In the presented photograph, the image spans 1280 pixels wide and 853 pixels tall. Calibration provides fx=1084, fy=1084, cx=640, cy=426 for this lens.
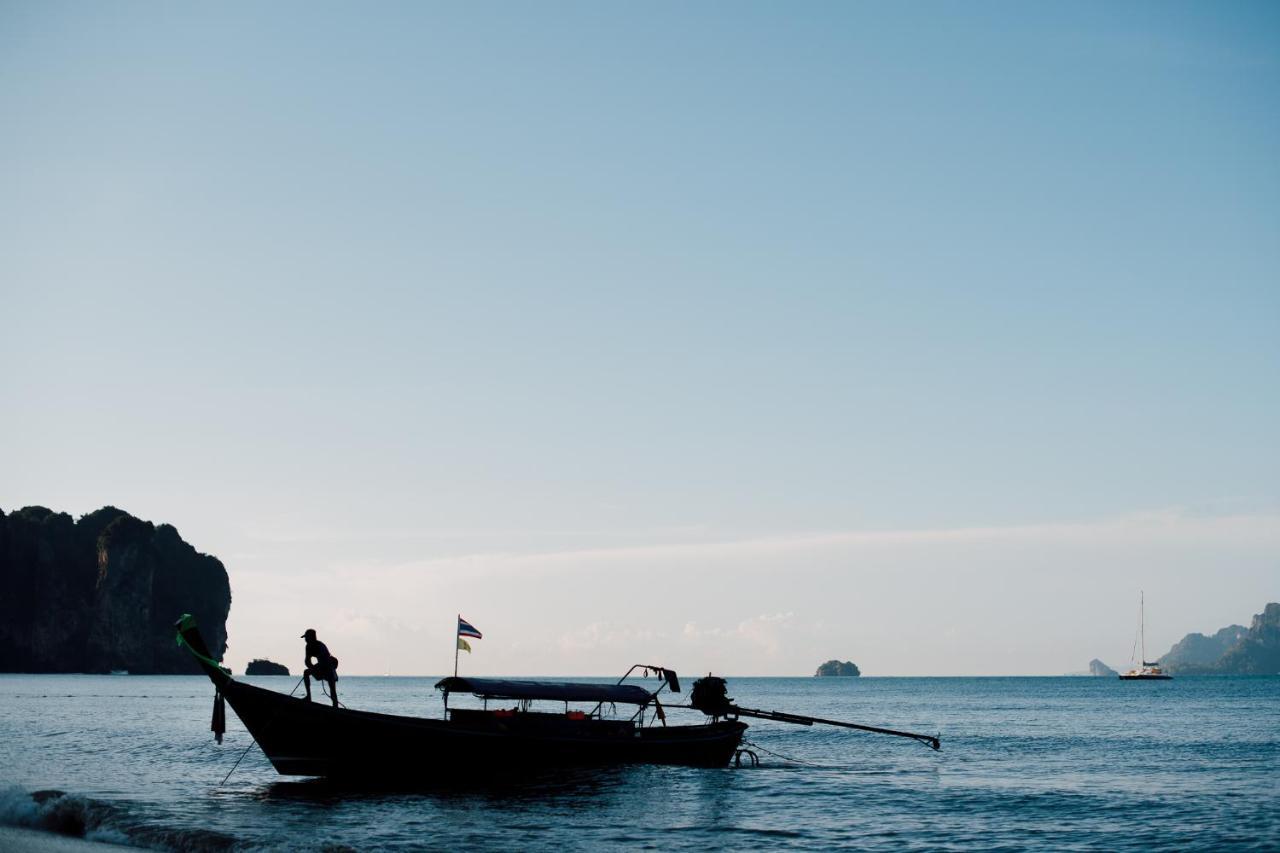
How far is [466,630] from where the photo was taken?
124 ft

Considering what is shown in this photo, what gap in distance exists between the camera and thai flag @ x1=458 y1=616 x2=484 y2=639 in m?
37.7

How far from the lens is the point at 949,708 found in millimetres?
108500

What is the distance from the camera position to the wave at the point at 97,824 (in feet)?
82.7

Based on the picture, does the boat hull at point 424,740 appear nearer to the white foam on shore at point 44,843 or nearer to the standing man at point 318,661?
the standing man at point 318,661

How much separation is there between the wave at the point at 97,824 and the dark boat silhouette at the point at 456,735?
3.75m

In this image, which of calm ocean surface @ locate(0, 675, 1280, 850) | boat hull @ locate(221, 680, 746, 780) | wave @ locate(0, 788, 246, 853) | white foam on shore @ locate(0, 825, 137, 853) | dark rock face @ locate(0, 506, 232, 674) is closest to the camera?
white foam on shore @ locate(0, 825, 137, 853)

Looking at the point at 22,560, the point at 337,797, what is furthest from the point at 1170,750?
the point at 22,560

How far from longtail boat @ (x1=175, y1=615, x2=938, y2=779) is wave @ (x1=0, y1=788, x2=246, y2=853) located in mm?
3661

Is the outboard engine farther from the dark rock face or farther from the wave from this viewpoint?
the dark rock face

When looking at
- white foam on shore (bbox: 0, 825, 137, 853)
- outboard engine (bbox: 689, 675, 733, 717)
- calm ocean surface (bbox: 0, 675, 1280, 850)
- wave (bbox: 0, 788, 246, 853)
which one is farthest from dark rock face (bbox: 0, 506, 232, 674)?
white foam on shore (bbox: 0, 825, 137, 853)

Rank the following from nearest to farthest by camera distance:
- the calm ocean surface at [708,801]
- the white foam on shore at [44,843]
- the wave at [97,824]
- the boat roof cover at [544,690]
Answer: the white foam on shore at [44,843] < the wave at [97,824] < the calm ocean surface at [708,801] < the boat roof cover at [544,690]

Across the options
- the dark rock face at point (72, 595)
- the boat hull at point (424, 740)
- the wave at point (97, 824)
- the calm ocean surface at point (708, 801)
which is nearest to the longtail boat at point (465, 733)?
the boat hull at point (424, 740)

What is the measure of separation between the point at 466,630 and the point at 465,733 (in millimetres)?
3830

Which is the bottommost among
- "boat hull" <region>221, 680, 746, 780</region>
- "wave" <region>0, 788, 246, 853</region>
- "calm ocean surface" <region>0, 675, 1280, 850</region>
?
"calm ocean surface" <region>0, 675, 1280, 850</region>
